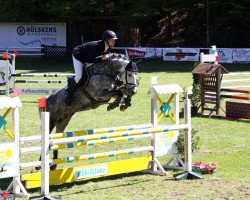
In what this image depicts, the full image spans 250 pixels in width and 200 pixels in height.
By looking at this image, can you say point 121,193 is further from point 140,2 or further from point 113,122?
point 140,2

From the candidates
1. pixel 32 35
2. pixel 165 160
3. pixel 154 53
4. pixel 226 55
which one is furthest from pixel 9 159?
pixel 32 35

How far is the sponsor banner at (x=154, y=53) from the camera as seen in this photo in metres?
35.4

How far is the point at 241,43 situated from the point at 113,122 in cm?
2801

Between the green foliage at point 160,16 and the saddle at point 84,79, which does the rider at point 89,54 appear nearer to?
the saddle at point 84,79

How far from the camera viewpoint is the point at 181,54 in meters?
34.7

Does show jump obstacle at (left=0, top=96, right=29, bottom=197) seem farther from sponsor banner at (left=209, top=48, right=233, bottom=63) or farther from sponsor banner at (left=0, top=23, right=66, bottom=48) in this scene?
sponsor banner at (left=0, top=23, right=66, bottom=48)

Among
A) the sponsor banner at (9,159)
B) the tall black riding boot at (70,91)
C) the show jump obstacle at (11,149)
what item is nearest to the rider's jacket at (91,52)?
the tall black riding boot at (70,91)

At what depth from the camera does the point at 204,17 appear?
45375 millimetres

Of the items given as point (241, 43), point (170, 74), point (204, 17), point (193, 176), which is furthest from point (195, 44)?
point (193, 176)

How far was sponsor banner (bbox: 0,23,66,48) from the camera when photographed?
42.2 meters

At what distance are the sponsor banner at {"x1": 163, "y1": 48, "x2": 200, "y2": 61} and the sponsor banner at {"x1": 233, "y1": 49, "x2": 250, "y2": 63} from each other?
204 centimetres

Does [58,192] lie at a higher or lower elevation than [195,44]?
lower

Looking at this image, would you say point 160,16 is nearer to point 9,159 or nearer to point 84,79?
point 84,79

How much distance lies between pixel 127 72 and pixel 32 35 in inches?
1368
